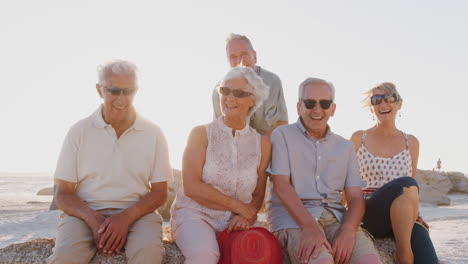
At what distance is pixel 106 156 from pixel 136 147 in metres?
0.27

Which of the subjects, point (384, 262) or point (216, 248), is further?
point (384, 262)

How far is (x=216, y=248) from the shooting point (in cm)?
364

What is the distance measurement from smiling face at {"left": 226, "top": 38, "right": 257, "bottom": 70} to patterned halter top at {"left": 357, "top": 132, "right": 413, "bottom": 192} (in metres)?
1.87

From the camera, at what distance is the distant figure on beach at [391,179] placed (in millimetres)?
4164

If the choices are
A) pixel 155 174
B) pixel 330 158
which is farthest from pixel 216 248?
pixel 330 158

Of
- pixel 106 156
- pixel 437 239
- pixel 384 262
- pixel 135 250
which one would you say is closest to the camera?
pixel 135 250

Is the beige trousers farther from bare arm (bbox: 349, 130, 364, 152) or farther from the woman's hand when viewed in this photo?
bare arm (bbox: 349, 130, 364, 152)

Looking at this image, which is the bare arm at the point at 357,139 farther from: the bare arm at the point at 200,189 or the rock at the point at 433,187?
the rock at the point at 433,187

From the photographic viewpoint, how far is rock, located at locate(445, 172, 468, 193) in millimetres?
24875

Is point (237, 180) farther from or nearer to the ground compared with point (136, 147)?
nearer to the ground

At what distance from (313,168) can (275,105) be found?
1638 mm

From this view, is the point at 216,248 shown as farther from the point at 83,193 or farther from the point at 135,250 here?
the point at 83,193

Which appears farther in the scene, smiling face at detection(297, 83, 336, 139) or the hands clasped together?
smiling face at detection(297, 83, 336, 139)

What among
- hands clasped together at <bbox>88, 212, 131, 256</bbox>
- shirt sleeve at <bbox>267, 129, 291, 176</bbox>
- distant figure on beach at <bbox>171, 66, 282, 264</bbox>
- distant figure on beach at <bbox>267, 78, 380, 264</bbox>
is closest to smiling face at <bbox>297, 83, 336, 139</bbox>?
distant figure on beach at <bbox>267, 78, 380, 264</bbox>
